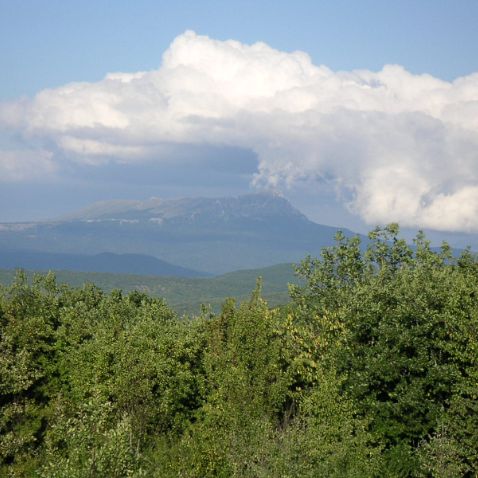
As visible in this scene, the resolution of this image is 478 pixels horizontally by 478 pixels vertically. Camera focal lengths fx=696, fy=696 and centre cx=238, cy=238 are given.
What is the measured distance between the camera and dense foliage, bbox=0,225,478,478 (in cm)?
4209

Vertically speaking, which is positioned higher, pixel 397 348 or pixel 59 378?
pixel 397 348

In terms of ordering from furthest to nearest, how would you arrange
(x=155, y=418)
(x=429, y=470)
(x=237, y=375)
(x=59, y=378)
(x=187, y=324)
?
(x=187, y=324) < (x=59, y=378) < (x=155, y=418) < (x=237, y=375) < (x=429, y=470)

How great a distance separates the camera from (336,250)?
8531cm

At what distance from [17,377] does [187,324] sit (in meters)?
20.1

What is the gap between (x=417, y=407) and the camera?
51.8 metres

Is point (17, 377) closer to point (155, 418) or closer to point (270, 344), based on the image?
point (155, 418)

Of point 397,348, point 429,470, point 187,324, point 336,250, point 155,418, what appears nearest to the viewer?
point 429,470

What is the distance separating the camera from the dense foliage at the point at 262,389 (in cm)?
4209

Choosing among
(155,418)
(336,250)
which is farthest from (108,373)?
(336,250)

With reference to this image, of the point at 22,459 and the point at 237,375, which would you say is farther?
the point at 22,459

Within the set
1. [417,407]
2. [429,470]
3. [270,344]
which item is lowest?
[429,470]

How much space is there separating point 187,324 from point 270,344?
22745 mm

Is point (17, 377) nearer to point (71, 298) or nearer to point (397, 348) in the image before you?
point (397, 348)

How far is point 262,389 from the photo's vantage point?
51219 mm
